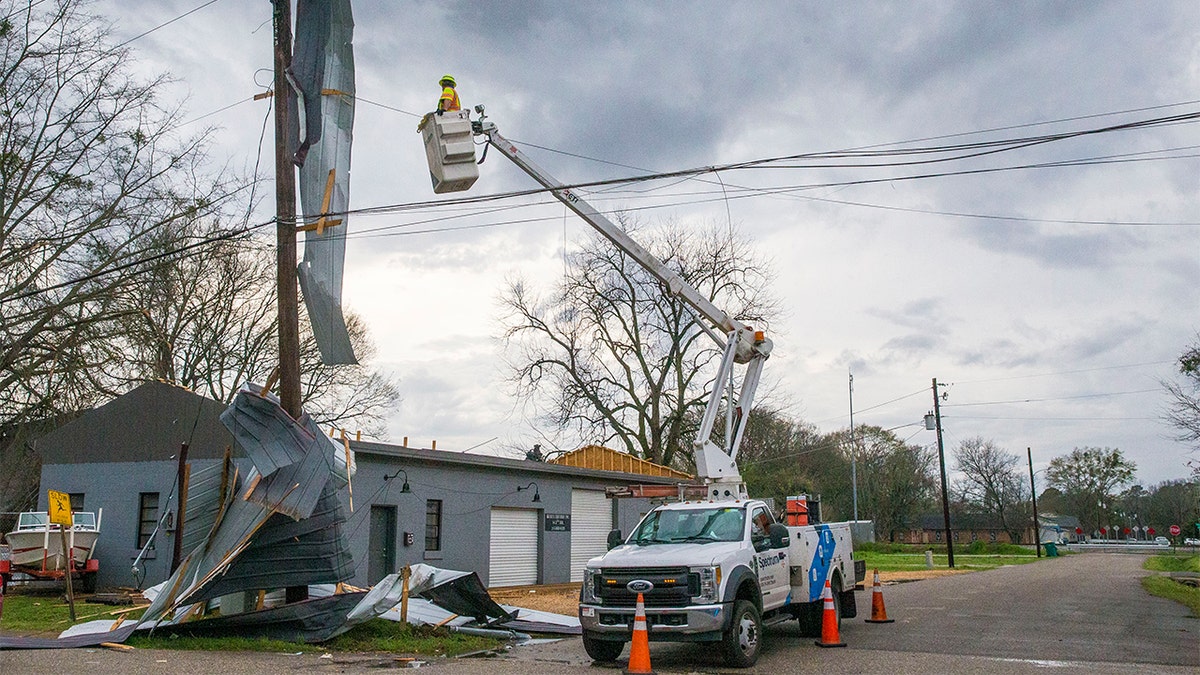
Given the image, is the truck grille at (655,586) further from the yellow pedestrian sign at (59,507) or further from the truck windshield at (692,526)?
the yellow pedestrian sign at (59,507)

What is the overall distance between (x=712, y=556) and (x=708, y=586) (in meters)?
0.42

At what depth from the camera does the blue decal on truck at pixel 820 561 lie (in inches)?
522

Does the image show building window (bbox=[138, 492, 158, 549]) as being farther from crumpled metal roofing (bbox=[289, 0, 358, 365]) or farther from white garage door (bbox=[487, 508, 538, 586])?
crumpled metal roofing (bbox=[289, 0, 358, 365])

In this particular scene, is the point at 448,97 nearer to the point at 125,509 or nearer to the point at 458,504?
the point at 458,504

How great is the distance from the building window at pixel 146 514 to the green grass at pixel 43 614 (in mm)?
2022

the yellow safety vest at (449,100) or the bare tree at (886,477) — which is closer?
the yellow safety vest at (449,100)

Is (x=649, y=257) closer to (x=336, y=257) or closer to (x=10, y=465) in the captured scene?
(x=336, y=257)

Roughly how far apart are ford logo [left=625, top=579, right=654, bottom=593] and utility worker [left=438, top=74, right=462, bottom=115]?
729 cm

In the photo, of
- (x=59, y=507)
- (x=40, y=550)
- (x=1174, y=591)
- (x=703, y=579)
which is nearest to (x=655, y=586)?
(x=703, y=579)

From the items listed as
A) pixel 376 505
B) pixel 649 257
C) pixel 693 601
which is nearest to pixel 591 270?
pixel 376 505

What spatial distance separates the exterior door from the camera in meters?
20.4

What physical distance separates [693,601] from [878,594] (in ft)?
20.7

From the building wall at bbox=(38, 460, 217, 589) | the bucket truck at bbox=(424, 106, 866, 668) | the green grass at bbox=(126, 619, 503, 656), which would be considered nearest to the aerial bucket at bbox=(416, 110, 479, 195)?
the bucket truck at bbox=(424, 106, 866, 668)

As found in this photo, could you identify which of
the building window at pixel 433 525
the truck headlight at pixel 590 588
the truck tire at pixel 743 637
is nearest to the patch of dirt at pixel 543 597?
the building window at pixel 433 525
